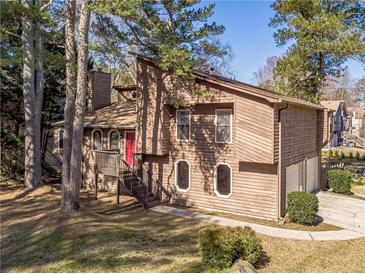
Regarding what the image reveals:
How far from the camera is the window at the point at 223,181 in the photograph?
1489cm

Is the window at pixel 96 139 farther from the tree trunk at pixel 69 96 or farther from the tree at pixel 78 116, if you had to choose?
the tree at pixel 78 116

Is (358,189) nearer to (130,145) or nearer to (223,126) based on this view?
(223,126)

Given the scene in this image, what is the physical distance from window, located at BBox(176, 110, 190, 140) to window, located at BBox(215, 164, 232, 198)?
2254 millimetres

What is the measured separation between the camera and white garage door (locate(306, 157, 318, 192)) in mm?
18844

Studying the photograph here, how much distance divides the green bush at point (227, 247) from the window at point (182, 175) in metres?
7.09

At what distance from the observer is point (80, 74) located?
42.7 feet

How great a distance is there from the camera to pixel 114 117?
18922mm

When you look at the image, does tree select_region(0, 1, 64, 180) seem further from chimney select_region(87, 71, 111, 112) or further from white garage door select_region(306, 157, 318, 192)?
white garage door select_region(306, 157, 318, 192)

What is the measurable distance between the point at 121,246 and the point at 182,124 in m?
7.49

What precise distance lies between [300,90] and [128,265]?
21397 millimetres

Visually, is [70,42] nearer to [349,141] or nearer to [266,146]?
[266,146]

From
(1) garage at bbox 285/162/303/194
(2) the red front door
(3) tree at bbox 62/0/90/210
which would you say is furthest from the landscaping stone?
(2) the red front door

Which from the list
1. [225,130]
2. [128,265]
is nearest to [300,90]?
[225,130]

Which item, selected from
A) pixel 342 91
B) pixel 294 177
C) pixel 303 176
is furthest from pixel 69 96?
pixel 342 91
